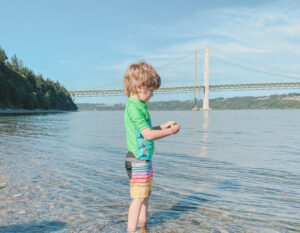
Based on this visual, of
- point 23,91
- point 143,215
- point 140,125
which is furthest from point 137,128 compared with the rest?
point 23,91

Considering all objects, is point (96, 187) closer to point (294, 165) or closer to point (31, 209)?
point (31, 209)

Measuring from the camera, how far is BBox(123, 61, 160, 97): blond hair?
210 cm

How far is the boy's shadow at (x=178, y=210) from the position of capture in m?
2.69

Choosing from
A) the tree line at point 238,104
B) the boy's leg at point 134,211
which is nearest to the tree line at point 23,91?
the tree line at point 238,104

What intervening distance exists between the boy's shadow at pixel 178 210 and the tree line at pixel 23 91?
151 feet

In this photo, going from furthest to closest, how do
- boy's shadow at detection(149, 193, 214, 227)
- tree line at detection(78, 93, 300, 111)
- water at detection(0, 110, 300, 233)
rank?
tree line at detection(78, 93, 300, 111) < boy's shadow at detection(149, 193, 214, 227) < water at detection(0, 110, 300, 233)

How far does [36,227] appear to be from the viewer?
2.47 metres

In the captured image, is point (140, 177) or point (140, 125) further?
point (140, 177)

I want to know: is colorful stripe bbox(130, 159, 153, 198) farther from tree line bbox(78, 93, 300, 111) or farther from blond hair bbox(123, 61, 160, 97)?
tree line bbox(78, 93, 300, 111)

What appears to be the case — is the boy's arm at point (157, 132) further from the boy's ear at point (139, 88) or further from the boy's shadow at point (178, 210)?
the boy's shadow at point (178, 210)

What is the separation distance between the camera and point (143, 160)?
2160mm

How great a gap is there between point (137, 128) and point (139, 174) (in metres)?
0.35

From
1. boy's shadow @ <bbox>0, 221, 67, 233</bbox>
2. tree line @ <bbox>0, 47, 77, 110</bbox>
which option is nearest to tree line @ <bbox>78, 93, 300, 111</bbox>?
tree line @ <bbox>0, 47, 77, 110</bbox>

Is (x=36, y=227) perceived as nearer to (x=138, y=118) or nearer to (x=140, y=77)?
(x=138, y=118)
